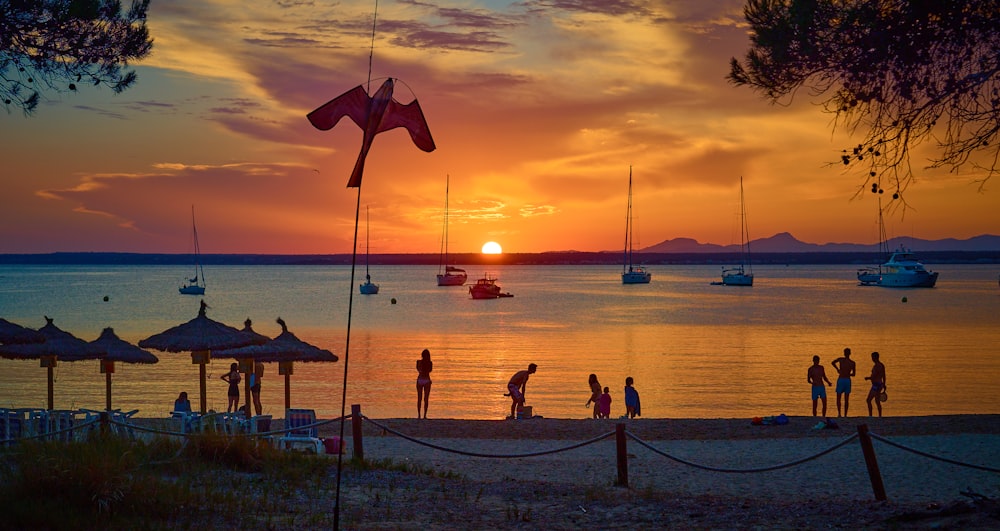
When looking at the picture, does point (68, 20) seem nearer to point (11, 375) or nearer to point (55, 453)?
point (55, 453)

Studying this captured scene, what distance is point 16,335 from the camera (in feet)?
62.0

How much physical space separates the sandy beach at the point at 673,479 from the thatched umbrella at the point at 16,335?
6.95 m

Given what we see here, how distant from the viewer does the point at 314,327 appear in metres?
68.8

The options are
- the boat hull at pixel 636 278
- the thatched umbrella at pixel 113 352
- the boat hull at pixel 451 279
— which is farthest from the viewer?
the boat hull at pixel 636 278

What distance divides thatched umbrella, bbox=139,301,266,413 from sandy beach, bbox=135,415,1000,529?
10.9ft

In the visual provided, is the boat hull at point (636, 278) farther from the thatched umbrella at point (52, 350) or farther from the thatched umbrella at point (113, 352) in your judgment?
the thatched umbrella at point (52, 350)

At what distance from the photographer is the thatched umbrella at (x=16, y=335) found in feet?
61.6

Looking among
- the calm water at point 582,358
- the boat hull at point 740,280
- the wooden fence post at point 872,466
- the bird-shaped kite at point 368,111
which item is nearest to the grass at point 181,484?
the bird-shaped kite at point 368,111

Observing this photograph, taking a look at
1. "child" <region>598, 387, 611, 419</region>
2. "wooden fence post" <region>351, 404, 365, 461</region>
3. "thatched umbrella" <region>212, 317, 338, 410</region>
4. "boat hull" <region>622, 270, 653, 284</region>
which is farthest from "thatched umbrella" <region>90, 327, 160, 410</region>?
"boat hull" <region>622, 270, 653, 284</region>

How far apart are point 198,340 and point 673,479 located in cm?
1097

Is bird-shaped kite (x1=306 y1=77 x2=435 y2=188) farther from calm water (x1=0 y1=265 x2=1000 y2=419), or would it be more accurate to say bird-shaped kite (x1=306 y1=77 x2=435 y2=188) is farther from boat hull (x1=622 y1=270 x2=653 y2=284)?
boat hull (x1=622 y1=270 x2=653 y2=284)

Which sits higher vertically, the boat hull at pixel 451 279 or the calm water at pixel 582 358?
the boat hull at pixel 451 279

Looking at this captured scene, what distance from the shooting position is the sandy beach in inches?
364

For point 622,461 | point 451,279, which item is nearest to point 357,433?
point 622,461
